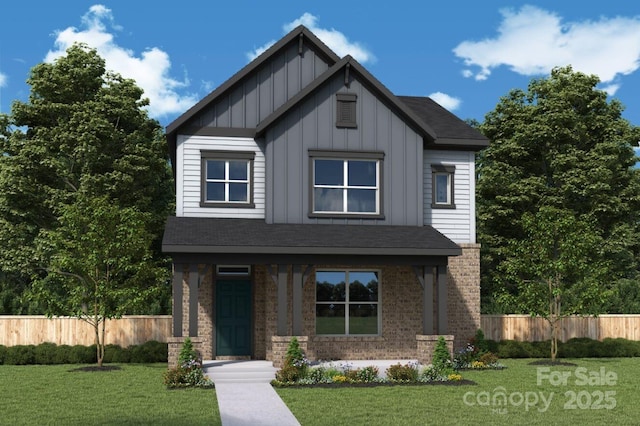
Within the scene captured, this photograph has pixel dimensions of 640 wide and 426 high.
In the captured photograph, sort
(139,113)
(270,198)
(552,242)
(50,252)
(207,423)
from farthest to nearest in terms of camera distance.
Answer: (139,113) → (50,252) → (552,242) → (270,198) → (207,423)

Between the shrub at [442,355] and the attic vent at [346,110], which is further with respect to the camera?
the attic vent at [346,110]

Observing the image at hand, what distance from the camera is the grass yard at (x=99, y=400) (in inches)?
535

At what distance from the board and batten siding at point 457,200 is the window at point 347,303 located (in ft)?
9.65

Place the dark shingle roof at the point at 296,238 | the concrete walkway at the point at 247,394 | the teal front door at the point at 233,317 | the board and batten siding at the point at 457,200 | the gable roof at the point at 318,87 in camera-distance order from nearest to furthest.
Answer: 1. the concrete walkway at the point at 247,394
2. the dark shingle roof at the point at 296,238
3. the gable roof at the point at 318,87
4. the teal front door at the point at 233,317
5. the board and batten siding at the point at 457,200

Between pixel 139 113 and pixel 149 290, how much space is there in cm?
1402

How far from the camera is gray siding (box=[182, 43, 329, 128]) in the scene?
23.5m

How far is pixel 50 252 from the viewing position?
32.8 metres

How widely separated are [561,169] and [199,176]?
20644 millimetres

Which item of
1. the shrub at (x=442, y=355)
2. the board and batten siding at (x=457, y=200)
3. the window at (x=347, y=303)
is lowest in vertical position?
the shrub at (x=442, y=355)

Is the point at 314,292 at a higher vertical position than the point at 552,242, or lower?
lower

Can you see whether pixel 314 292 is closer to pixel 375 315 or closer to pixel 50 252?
pixel 375 315

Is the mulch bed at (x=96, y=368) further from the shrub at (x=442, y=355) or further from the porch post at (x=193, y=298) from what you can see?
the shrub at (x=442, y=355)

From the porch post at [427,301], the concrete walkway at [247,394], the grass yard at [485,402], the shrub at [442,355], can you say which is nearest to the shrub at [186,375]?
the concrete walkway at [247,394]

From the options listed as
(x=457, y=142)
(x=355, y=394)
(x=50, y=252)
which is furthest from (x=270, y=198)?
(x=50, y=252)
